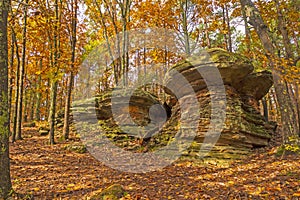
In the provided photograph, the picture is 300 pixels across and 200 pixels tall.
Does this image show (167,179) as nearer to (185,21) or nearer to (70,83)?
(70,83)

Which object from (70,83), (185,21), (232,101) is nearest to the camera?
(232,101)

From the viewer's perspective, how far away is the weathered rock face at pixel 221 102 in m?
8.98

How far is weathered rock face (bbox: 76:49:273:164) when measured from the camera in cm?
898

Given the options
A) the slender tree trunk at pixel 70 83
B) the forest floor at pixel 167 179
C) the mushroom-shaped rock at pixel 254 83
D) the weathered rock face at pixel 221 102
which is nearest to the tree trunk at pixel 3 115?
the forest floor at pixel 167 179

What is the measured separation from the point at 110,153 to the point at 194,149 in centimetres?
388

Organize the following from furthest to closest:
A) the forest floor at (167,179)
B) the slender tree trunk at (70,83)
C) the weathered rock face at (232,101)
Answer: the slender tree trunk at (70,83) → the weathered rock face at (232,101) → the forest floor at (167,179)

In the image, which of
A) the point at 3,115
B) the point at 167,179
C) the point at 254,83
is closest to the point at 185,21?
the point at 254,83

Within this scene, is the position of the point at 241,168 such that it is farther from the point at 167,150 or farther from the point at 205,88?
the point at 205,88

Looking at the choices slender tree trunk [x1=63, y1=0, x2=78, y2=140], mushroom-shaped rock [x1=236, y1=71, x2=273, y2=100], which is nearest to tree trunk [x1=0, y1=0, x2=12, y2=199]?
slender tree trunk [x1=63, y1=0, x2=78, y2=140]

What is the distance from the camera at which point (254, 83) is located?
11.0m

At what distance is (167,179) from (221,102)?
4431 mm

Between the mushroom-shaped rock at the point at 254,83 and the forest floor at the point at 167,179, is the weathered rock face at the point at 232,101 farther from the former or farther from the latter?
the forest floor at the point at 167,179

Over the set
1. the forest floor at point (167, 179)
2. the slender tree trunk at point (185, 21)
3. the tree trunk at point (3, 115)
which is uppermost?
the slender tree trunk at point (185, 21)

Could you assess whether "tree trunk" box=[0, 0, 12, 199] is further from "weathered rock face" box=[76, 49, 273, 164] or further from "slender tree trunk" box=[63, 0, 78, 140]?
"slender tree trunk" box=[63, 0, 78, 140]
